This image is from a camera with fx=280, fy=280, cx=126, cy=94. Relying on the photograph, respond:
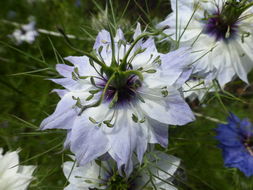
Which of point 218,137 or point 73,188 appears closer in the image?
point 73,188

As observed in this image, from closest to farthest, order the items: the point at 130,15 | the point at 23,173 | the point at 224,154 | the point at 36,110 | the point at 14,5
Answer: the point at 23,173
the point at 224,154
the point at 130,15
the point at 36,110
the point at 14,5

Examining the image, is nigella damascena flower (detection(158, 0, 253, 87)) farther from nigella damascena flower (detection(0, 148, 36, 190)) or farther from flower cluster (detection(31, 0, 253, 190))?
nigella damascena flower (detection(0, 148, 36, 190))

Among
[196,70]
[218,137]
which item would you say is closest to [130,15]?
[196,70]

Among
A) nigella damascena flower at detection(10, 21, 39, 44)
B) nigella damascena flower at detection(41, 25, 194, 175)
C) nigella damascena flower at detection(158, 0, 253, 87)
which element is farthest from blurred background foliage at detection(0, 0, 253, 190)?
nigella damascena flower at detection(41, 25, 194, 175)

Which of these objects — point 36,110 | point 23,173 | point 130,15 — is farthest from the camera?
point 36,110

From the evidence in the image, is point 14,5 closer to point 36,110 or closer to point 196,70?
point 36,110
